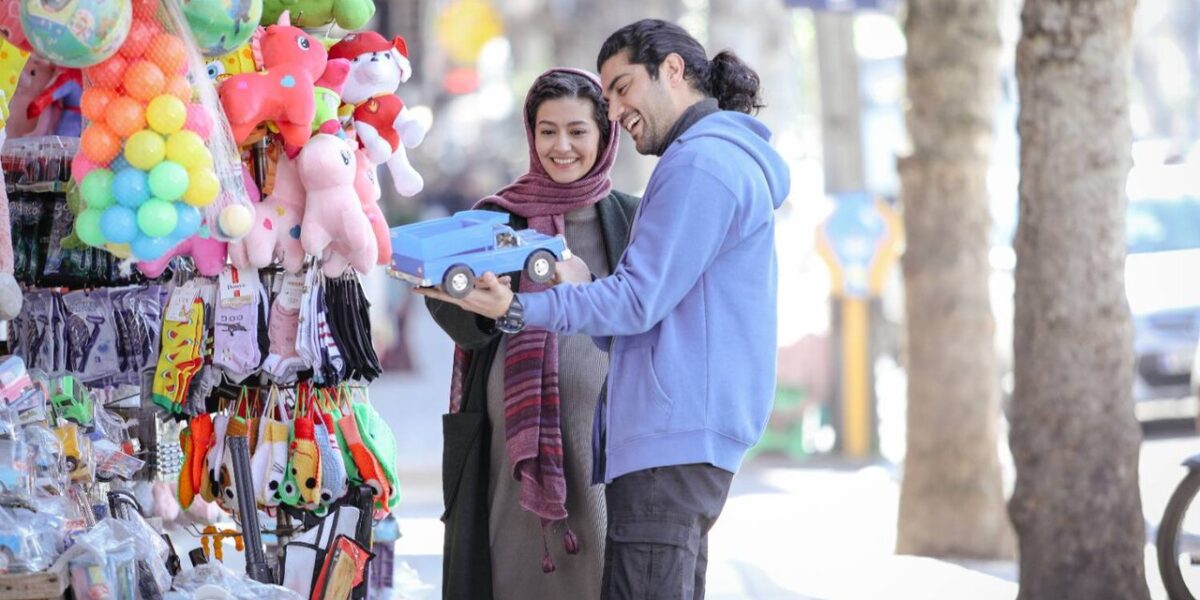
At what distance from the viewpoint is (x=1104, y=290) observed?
6297mm

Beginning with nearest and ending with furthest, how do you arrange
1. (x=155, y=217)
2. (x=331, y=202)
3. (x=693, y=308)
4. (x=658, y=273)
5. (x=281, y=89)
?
(x=658, y=273) < (x=693, y=308) < (x=155, y=217) < (x=281, y=89) < (x=331, y=202)

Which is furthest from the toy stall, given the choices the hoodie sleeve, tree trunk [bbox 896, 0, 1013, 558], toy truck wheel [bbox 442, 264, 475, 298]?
tree trunk [bbox 896, 0, 1013, 558]

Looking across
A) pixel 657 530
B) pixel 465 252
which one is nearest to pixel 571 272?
pixel 465 252

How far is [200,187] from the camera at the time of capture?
154 inches

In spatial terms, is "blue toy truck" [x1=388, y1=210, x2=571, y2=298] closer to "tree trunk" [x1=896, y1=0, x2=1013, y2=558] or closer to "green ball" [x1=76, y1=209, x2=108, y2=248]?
"green ball" [x1=76, y1=209, x2=108, y2=248]

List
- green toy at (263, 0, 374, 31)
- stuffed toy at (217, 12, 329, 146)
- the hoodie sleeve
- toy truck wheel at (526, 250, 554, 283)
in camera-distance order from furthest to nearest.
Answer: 1. green toy at (263, 0, 374, 31)
2. stuffed toy at (217, 12, 329, 146)
3. toy truck wheel at (526, 250, 554, 283)
4. the hoodie sleeve

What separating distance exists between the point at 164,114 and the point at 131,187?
0.62 feet

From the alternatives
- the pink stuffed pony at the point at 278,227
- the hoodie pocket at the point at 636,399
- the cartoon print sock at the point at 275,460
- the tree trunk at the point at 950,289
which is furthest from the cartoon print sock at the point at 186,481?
the tree trunk at the point at 950,289

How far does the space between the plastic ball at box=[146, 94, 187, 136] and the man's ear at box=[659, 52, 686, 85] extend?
3.76 feet

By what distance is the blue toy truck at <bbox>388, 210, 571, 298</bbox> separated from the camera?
3.68 m

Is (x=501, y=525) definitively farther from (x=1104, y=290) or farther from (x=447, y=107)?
(x=447, y=107)

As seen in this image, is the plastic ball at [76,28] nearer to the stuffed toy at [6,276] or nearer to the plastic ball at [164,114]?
the plastic ball at [164,114]

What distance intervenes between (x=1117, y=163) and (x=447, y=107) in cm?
3707

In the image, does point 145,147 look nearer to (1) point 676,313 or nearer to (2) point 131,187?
(2) point 131,187
